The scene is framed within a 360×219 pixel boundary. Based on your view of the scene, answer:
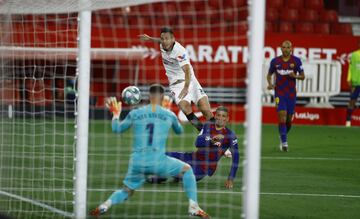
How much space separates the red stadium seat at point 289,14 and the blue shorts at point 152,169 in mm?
18608

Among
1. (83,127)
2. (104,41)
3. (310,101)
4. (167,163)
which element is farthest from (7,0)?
(310,101)

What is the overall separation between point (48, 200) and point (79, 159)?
4.49 ft

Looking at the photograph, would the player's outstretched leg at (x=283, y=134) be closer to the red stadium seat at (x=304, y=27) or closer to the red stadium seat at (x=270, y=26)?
the red stadium seat at (x=270, y=26)

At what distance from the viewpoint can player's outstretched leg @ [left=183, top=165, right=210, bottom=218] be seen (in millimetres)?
7758

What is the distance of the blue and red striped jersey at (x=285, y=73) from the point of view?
15.6 meters

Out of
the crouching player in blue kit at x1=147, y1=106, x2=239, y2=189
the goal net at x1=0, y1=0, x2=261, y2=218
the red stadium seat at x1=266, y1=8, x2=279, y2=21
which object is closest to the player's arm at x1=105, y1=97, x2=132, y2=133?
the goal net at x1=0, y1=0, x2=261, y2=218

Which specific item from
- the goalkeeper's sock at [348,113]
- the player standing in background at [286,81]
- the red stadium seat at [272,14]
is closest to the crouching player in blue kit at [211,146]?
the player standing in background at [286,81]

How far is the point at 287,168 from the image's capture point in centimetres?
1247

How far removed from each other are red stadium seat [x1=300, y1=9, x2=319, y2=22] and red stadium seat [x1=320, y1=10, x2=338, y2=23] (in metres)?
0.18

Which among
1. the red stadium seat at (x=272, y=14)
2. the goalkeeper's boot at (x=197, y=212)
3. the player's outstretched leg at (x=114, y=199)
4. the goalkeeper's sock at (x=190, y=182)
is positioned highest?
the red stadium seat at (x=272, y=14)

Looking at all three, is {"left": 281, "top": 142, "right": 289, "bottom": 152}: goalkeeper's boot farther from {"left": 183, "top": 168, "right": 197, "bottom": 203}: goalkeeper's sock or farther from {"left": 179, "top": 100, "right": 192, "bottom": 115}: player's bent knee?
{"left": 183, "top": 168, "right": 197, "bottom": 203}: goalkeeper's sock

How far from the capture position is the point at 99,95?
22672 millimetres

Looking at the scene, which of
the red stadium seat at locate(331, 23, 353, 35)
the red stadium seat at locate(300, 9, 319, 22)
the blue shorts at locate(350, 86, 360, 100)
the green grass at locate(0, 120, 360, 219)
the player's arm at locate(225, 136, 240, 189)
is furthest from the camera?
the red stadium seat at locate(300, 9, 319, 22)

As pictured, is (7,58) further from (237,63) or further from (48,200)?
(237,63)
